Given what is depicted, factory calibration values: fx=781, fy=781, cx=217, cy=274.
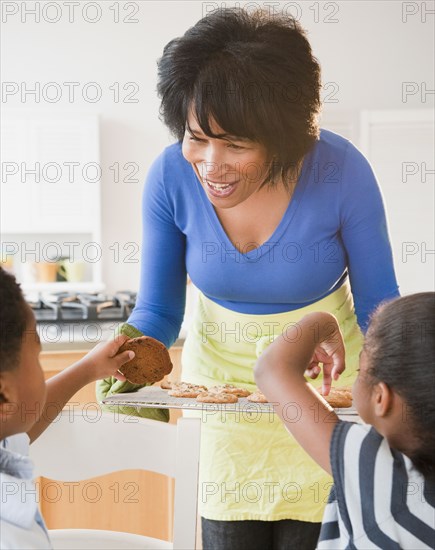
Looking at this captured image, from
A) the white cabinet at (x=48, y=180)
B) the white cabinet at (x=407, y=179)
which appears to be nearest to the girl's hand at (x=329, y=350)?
the white cabinet at (x=48, y=180)

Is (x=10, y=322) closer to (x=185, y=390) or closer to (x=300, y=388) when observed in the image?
(x=300, y=388)

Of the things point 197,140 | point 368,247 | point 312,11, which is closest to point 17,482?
point 197,140

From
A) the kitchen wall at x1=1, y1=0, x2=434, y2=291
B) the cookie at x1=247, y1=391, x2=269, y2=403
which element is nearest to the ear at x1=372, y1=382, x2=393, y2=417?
the cookie at x1=247, y1=391, x2=269, y2=403

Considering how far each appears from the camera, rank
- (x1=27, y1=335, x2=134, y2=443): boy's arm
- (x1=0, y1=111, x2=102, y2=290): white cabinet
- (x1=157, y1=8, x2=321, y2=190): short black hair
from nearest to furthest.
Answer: (x1=27, y1=335, x2=134, y2=443): boy's arm
(x1=157, y1=8, x2=321, y2=190): short black hair
(x1=0, y1=111, x2=102, y2=290): white cabinet

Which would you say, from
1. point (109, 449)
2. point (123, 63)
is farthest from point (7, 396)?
point (123, 63)

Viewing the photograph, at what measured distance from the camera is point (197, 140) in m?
1.25

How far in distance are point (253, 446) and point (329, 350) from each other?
1.09 ft

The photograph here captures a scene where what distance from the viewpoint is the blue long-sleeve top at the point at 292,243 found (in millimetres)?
1334

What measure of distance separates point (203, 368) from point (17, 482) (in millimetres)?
711

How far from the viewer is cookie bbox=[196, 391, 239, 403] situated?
1.28 m

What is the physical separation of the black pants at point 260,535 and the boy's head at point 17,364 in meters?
0.63

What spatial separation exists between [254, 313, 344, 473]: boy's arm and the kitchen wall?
2.84 metres

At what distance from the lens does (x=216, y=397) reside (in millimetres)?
1304

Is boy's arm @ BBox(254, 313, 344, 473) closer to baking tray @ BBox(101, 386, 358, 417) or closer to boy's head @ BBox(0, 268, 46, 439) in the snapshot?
baking tray @ BBox(101, 386, 358, 417)
